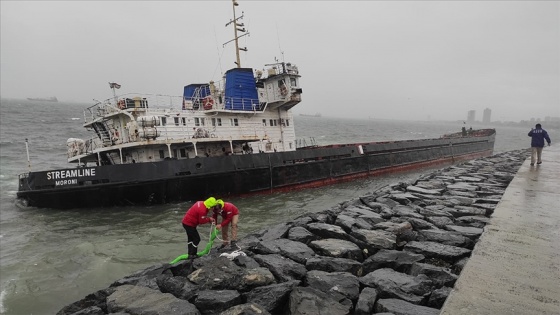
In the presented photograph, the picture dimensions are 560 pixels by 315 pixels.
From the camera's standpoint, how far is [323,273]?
3.68 m

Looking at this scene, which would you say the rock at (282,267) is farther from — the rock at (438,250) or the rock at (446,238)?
the rock at (446,238)

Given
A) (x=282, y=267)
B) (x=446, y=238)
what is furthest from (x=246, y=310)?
(x=446, y=238)

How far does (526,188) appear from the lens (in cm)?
718

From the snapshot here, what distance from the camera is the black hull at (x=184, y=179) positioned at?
12266mm

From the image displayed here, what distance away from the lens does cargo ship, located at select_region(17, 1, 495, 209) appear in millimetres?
12367

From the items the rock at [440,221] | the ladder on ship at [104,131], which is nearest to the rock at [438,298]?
the rock at [440,221]

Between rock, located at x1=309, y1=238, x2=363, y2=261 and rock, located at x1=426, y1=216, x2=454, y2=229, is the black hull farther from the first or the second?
rock, located at x1=426, y1=216, x2=454, y2=229

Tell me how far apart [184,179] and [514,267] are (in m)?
11.4

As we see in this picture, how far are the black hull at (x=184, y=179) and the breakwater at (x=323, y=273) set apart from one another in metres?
7.99

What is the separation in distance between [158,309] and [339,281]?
1898 mm

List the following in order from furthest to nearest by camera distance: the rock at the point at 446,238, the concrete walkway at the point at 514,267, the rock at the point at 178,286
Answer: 1. the rock at the point at 446,238
2. the rock at the point at 178,286
3. the concrete walkway at the point at 514,267

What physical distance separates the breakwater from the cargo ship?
8.15 meters

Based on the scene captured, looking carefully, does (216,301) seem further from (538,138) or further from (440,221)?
(538,138)

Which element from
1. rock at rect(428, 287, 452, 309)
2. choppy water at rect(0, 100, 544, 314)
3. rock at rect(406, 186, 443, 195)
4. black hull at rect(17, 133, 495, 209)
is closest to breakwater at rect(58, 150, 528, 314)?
rock at rect(428, 287, 452, 309)
